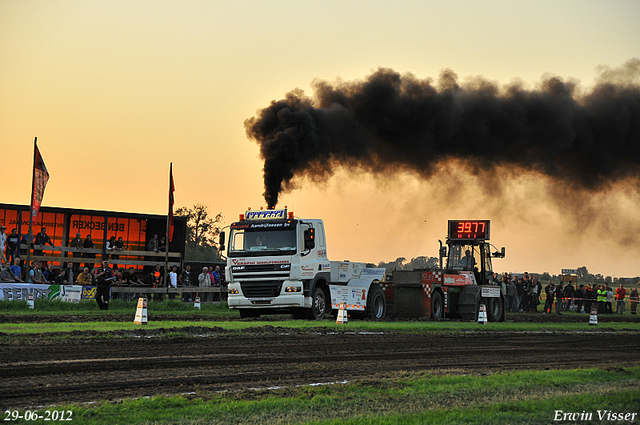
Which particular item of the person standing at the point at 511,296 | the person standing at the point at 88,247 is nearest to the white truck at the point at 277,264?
the person standing at the point at 88,247

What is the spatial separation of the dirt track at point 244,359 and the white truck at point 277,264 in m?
3.01

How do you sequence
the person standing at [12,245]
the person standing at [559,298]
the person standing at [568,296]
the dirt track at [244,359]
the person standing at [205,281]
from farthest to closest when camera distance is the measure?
the person standing at [568,296], the person standing at [559,298], the person standing at [205,281], the person standing at [12,245], the dirt track at [244,359]

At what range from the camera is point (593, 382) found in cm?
1034

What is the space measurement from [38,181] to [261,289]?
976 centimetres

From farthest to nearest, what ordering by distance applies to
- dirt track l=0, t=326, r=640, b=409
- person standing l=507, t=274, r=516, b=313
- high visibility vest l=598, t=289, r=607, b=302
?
high visibility vest l=598, t=289, r=607, b=302, person standing l=507, t=274, r=516, b=313, dirt track l=0, t=326, r=640, b=409

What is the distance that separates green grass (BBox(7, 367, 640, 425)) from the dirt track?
641mm

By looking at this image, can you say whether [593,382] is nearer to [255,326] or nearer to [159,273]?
[255,326]

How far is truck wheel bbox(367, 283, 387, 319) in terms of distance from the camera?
79.7ft

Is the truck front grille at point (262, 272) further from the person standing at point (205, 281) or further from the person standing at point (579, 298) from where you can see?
the person standing at point (579, 298)

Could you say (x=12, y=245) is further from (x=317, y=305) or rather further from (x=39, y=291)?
(x=317, y=305)

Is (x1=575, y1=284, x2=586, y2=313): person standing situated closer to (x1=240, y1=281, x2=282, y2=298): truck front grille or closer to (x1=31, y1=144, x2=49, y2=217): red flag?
(x1=240, y1=281, x2=282, y2=298): truck front grille

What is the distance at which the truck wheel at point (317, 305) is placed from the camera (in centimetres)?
2180

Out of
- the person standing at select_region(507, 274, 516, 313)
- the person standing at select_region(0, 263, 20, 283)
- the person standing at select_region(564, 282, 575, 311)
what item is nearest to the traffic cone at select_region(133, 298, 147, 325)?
the person standing at select_region(0, 263, 20, 283)

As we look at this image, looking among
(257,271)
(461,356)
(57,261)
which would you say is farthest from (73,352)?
(57,261)
